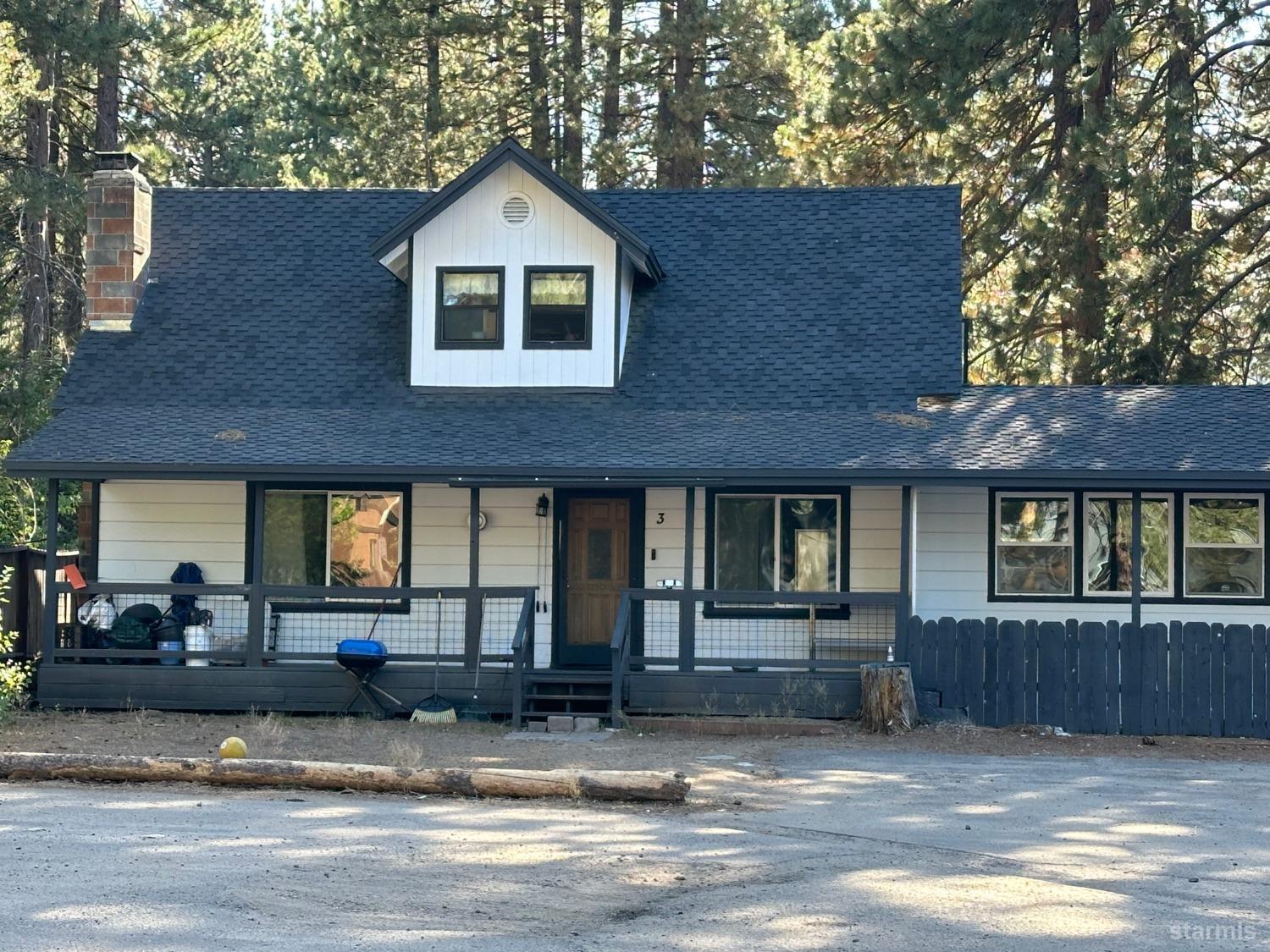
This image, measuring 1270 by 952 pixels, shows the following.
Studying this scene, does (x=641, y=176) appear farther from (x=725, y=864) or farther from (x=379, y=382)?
(x=725, y=864)

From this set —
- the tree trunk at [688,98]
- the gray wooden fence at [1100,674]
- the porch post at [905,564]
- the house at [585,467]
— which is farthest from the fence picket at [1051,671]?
the tree trunk at [688,98]

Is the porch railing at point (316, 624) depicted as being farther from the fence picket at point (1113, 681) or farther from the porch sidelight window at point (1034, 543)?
the fence picket at point (1113, 681)

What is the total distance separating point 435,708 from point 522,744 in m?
2.03

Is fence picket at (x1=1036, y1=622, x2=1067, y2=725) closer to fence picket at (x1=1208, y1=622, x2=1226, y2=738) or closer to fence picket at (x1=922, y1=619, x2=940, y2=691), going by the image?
fence picket at (x1=922, y1=619, x2=940, y2=691)

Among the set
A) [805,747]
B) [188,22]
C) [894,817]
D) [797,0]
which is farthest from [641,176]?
[894,817]

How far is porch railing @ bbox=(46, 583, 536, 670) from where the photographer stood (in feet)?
56.7

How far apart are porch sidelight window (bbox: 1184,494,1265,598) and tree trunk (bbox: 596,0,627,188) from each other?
58.0 feet

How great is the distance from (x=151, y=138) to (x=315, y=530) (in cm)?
1886

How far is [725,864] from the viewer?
31.4 feet

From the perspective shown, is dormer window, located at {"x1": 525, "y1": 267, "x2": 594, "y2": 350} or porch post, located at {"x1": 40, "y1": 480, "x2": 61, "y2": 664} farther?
dormer window, located at {"x1": 525, "y1": 267, "x2": 594, "y2": 350}

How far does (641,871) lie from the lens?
30.7 feet

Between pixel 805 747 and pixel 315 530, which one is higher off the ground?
pixel 315 530

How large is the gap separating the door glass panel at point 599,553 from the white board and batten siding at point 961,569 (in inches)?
137

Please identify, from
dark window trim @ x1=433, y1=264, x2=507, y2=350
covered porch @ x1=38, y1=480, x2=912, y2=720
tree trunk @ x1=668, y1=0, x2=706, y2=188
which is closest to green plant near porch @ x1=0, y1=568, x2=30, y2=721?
covered porch @ x1=38, y1=480, x2=912, y2=720
